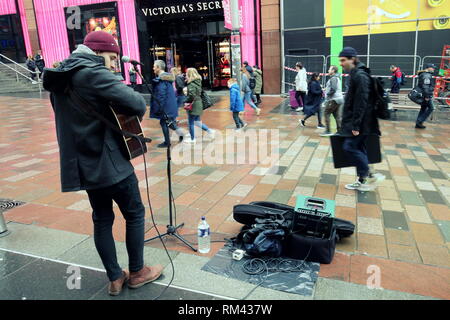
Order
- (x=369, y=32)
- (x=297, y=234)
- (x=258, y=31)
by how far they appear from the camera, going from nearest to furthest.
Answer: (x=297, y=234), (x=369, y=32), (x=258, y=31)

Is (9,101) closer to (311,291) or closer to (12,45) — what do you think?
(12,45)

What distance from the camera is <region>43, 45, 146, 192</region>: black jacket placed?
7.95 ft

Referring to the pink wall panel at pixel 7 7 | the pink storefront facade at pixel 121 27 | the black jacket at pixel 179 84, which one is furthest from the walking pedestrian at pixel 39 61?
the black jacket at pixel 179 84

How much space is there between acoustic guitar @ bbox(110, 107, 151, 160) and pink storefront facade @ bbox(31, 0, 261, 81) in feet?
45.7

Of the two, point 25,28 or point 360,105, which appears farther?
point 25,28

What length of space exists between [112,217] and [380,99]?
12.3 feet

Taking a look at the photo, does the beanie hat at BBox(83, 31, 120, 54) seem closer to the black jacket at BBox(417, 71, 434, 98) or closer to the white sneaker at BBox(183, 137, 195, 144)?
the white sneaker at BBox(183, 137, 195, 144)

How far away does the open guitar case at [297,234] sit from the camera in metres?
3.32

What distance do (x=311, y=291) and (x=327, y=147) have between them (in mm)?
5096

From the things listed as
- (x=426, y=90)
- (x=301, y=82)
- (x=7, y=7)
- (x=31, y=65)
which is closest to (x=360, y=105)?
(x=426, y=90)

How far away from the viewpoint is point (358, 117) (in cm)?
486

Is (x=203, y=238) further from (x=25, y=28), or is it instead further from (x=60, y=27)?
(x=25, y=28)
